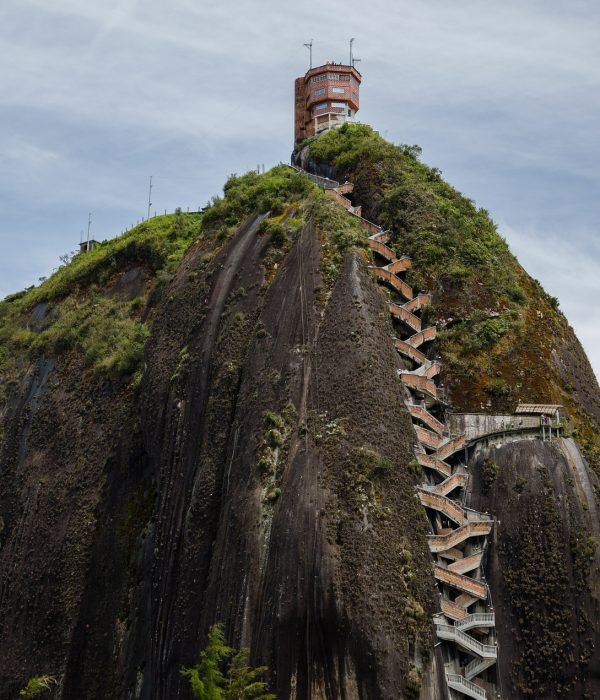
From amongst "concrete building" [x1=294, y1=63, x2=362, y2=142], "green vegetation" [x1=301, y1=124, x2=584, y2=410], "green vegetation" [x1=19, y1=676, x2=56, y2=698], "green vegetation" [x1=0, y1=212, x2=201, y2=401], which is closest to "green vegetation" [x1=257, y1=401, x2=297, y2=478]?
"green vegetation" [x1=301, y1=124, x2=584, y2=410]

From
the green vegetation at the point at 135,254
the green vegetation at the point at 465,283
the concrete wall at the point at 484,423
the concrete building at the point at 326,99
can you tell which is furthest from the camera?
the concrete building at the point at 326,99

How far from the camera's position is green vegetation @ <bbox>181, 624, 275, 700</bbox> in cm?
3631

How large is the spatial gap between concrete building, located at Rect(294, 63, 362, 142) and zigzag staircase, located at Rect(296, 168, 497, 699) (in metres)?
30.2

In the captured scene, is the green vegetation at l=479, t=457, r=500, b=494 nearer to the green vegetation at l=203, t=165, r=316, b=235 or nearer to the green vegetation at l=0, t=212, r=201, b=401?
the green vegetation at l=203, t=165, r=316, b=235

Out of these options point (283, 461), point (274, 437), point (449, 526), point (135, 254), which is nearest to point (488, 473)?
point (449, 526)

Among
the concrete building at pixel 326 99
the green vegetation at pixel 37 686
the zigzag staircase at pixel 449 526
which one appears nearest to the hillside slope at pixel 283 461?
the green vegetation at pixel 37 686

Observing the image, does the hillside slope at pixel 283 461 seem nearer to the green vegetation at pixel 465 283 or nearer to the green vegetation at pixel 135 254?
the green vegetation at pixel 465 283

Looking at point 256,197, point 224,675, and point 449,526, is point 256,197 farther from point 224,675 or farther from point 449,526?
point 224,675

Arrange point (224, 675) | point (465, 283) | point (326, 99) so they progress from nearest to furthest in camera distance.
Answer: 1. point (224, 675)
2. point (465, 283)
3. point (326, 99)

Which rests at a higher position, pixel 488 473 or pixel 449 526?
pixel 488 473

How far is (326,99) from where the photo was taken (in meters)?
80.5

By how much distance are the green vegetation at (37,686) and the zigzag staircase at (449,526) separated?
20.7m

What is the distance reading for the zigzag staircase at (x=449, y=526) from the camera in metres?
40.8

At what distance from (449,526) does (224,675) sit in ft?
37.6
